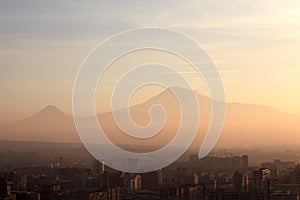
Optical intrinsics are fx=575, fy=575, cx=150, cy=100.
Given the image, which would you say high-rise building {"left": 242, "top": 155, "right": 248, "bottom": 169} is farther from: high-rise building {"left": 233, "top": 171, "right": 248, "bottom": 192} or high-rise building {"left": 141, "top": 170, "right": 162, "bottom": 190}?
high-rise building {"left": 141, "top": 170, "right": 162, "bottom": 190}

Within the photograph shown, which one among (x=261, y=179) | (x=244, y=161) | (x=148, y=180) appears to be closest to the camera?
(x=148, y=180)

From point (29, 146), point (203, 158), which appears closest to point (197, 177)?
point (203, 158)

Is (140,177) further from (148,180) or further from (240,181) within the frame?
(240,181)

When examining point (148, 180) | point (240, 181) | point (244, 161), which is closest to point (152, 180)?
point (148, 180)

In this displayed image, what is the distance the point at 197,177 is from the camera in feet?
26.6

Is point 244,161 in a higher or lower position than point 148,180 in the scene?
higher

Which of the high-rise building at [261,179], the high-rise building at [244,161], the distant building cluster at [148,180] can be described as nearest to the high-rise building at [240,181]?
the distant building cluster at [148,180]

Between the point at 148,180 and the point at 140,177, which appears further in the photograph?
the point at 140,177

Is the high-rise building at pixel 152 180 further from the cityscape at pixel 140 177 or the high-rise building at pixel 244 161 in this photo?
the high-rise building at pixel 244 161

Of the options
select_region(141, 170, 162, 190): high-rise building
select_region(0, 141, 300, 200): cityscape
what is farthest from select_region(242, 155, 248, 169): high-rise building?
select_region(141, 170, 162, 190): high-rise building

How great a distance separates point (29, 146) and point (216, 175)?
2909 mm

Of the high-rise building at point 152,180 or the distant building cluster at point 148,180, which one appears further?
the high-rise building at point 152,180

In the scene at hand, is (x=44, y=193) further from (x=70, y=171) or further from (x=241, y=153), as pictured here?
(x=241, y=153)

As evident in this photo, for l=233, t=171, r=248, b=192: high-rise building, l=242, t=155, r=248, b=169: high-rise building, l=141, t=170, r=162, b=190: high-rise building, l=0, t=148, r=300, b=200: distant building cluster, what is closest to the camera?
l=0, t=148, r=300, b=200: distant building cluster
